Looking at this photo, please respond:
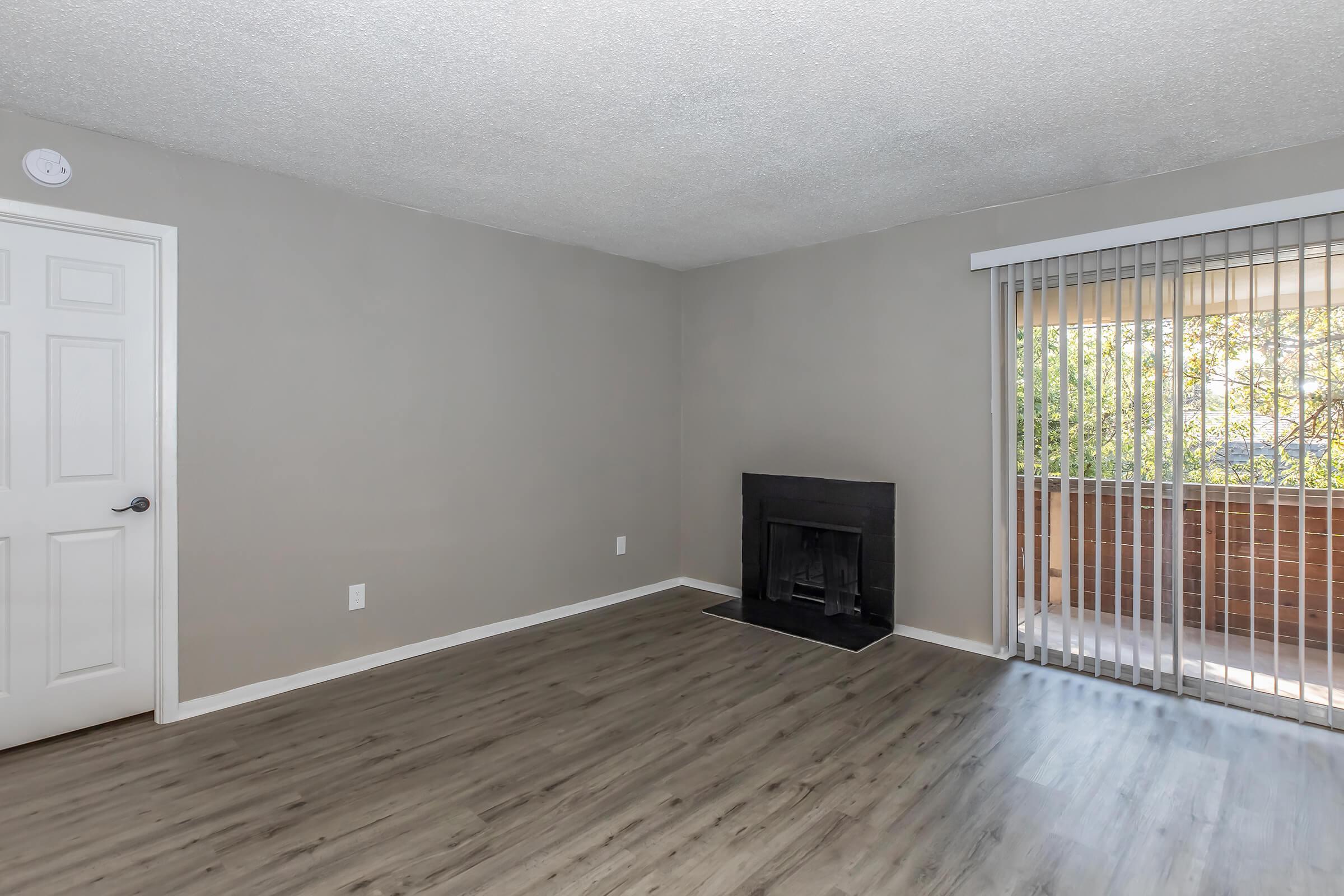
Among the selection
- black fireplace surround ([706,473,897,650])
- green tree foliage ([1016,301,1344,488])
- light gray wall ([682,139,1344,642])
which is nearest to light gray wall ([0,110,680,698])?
light gray wall ([682,139,1344,642])

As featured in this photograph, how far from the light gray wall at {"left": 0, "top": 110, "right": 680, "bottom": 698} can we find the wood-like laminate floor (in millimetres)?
489

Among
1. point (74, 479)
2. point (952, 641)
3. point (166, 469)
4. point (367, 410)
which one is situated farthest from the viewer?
point (952, 641)

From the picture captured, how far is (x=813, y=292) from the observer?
14.9ft

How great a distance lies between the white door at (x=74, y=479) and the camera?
2.68 metres

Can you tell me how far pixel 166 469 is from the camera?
9.75 ft

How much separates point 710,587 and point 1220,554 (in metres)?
3.06

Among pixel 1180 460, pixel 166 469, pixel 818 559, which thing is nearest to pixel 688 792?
pixel 818 559

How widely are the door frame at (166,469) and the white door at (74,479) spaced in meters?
0.04

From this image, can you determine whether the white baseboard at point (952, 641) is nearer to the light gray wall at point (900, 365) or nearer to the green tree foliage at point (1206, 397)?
the light gray wall at point (900, 365)

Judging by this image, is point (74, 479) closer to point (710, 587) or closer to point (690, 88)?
point (690, 88)

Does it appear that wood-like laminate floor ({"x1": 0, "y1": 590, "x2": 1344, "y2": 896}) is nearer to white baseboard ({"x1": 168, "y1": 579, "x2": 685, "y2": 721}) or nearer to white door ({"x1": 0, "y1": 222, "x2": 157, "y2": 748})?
white baseboard ({"x1": 168, "y1": 579, "x2": 685, "y2": 721})

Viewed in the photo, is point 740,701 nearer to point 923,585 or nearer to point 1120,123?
point 923,585

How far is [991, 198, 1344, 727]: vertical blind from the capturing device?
115 inches

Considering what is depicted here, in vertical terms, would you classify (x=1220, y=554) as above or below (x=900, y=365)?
below
